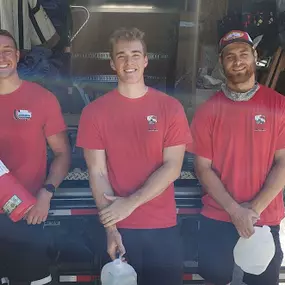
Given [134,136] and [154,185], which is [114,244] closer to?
[154,185]

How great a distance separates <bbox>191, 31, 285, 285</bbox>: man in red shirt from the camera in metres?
2.57

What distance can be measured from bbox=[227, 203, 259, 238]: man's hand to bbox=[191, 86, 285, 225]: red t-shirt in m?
0.08

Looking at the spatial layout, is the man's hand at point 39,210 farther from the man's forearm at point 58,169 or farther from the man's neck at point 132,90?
the man's neck at point 132,90

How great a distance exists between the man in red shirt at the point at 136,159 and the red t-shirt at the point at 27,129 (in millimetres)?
Answer: 197

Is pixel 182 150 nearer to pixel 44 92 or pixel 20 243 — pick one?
pixel 44 92

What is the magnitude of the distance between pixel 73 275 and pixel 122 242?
0.68 m

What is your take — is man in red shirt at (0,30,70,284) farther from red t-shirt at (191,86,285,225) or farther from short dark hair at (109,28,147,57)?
red t-shirt at (191,86,285,225)

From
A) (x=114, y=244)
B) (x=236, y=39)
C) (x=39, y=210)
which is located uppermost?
(x=236, y=39)

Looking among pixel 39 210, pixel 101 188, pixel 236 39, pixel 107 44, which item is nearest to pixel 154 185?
pixel 101 188

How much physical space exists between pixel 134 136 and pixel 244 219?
64cm

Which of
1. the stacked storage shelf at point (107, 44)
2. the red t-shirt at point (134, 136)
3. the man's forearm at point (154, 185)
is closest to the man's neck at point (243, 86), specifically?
the red t-shirt at point (134, 136)

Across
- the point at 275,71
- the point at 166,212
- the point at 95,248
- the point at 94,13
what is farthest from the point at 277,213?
the point at 94,13

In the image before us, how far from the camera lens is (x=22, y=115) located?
8.37 ft

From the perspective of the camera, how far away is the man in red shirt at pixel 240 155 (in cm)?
257
